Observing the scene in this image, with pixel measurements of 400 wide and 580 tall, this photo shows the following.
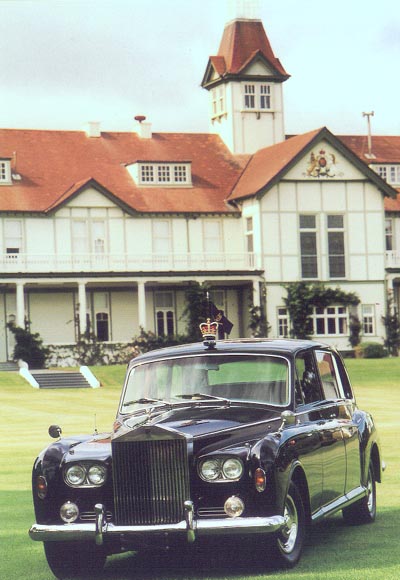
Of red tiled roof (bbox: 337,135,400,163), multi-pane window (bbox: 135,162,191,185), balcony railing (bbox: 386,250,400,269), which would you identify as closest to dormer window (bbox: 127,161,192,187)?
multi-pane window (bbox: 135,162,191,185)

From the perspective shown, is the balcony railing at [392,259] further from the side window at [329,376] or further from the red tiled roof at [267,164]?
the side window at [329,376]

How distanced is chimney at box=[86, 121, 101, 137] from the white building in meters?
0.67

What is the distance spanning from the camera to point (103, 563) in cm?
964

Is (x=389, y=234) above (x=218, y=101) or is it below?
below

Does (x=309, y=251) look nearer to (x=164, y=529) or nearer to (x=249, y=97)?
(x=249, y=97)

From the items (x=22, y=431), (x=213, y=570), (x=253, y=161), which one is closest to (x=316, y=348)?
(x=213, y=570)

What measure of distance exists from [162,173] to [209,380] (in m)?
45.7

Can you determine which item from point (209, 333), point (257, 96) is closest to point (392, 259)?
point (257, 96)

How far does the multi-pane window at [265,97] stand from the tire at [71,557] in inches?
2040

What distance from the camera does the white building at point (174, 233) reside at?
173 feet

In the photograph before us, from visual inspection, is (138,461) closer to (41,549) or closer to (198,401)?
(198,401)

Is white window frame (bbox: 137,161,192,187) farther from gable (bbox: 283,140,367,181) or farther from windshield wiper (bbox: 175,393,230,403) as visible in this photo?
windshield wiper (bbox: 175,393,230,403)

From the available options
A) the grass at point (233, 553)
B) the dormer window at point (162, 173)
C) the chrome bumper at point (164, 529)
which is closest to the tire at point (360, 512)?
the grass at point (233, 553)

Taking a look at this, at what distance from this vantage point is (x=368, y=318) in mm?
55062
